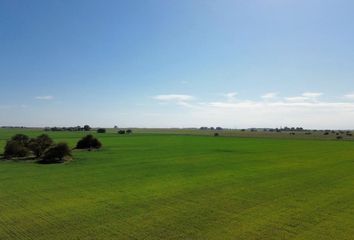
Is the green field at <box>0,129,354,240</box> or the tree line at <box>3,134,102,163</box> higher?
the tree line at <box>3,134,102,163</box>

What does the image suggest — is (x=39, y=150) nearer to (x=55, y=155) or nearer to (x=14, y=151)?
(x=14, y=151)

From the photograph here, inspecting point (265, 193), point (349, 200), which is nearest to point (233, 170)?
point (265, 193)

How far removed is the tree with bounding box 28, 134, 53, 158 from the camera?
1866 inches

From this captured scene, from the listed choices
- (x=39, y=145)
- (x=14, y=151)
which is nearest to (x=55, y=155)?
(x=39, y=145)

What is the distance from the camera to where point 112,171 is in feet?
107

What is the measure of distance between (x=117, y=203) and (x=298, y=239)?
34.7ft

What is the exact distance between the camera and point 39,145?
48406mm

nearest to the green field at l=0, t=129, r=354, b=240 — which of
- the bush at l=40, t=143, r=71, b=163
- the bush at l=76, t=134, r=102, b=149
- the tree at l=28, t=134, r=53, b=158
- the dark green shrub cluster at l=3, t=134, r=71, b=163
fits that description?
the bush at l=40, t=143, r=71, b=163

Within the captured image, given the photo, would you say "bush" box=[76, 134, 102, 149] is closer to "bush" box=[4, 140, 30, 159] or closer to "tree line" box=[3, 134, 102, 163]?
"tree line" box=[3, 134, 102, 163]

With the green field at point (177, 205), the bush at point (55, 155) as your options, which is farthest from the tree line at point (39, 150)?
the green field at point (177, 205)

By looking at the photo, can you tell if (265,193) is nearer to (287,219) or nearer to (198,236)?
(287,219)

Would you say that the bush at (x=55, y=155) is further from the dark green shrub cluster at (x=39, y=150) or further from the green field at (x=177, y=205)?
the green field at (x=177, y=205)

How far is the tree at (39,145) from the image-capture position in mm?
47406

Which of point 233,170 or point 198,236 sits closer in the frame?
point 198,236
